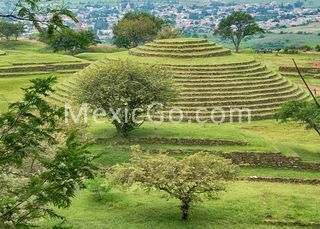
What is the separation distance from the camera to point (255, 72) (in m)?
38.7

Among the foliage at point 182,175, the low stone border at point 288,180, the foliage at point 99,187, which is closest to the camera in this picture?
the foliage at point 182,175

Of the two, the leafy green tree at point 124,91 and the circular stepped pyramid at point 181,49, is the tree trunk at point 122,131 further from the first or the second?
the circular stepped pyramid at point 181,49

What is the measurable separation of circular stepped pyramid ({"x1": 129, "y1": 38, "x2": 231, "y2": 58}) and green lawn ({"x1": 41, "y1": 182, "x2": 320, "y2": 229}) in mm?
18525

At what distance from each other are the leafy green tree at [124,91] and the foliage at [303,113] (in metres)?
6.00

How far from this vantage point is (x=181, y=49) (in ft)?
131

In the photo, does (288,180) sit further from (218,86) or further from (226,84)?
(226,84)

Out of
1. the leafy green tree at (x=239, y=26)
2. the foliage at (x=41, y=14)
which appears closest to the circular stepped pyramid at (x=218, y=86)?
the foliage at (x=41, y=14)

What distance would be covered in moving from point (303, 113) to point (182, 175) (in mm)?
11322

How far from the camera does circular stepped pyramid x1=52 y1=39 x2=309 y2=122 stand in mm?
34344

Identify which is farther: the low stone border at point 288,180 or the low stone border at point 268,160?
the low stone border at point 268,160

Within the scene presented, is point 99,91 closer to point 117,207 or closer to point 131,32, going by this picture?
point 117,207

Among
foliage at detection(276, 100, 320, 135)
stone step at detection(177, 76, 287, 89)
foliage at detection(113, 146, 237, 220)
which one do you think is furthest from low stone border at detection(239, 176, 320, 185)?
stone step at detection(177, 76, 287, 89)

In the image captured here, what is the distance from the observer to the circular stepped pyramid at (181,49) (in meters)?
39.4

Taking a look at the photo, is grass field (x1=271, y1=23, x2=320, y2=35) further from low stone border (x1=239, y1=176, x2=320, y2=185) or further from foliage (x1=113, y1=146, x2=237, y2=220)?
foliage (x1=113, y1=146, x2=237, y2=220)
